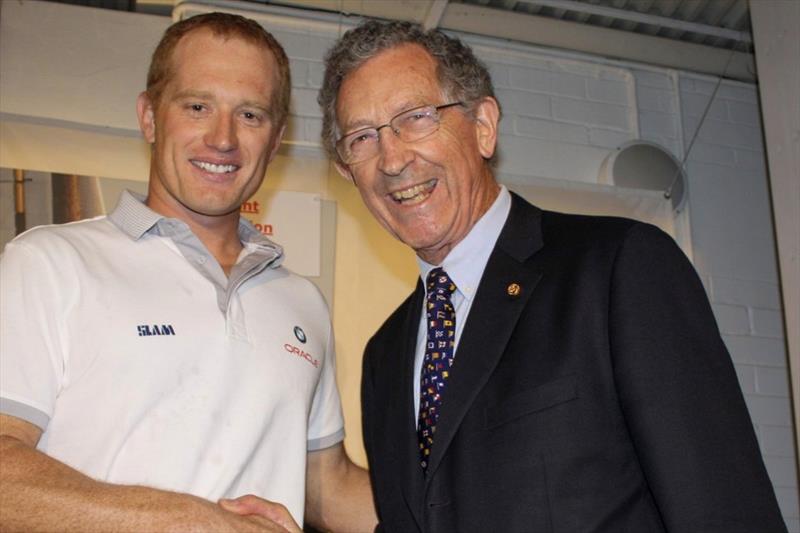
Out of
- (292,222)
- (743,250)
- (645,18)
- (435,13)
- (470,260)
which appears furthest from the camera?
(743,250)

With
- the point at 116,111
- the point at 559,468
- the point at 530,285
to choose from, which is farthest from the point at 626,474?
the point at 116,111

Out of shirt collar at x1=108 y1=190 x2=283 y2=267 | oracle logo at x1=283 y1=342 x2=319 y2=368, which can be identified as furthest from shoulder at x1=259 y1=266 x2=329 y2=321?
shirt collar at x1=108 y1=190 x2=283 y2=267

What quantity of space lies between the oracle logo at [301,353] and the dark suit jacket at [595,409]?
41 cm

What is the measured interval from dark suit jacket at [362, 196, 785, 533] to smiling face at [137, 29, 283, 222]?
0.67 meters

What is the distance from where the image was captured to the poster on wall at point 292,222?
11.7 feet

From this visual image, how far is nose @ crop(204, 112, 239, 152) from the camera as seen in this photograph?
77.8 inches

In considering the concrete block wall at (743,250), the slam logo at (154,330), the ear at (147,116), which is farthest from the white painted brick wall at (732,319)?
the slam logo at (154,330)

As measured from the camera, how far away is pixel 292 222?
3.63m

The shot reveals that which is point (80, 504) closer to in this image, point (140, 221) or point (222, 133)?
point (140, 221)

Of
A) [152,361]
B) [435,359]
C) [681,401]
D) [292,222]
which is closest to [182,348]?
[152,361]

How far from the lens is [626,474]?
1482 mm

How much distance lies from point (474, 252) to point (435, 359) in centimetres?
26

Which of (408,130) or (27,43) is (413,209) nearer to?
(408,130)

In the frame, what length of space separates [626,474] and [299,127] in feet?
8.74
